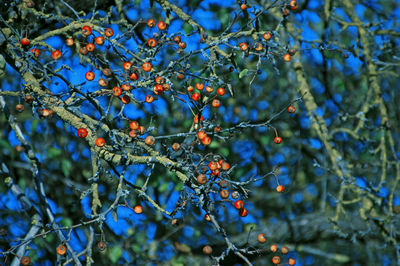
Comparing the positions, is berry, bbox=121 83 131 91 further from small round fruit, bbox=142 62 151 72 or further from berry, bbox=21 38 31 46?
berry, bbox=21 38 31 46

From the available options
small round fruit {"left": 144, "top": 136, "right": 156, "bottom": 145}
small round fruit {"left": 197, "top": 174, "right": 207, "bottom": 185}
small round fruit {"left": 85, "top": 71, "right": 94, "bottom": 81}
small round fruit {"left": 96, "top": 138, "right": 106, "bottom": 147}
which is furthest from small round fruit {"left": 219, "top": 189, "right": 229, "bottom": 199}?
small round fruit {"left": 85, "top": 71, "right": 94, "bottom": 81}

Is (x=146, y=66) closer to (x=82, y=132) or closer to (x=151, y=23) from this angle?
(x=82, y=132)

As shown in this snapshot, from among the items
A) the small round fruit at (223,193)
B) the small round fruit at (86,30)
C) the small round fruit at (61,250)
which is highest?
the small round fruit at (86,30)

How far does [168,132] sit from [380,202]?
61.0 inches

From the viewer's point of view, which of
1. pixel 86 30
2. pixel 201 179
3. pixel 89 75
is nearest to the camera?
pixel 201 179

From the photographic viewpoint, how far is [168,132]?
3111 millimetres

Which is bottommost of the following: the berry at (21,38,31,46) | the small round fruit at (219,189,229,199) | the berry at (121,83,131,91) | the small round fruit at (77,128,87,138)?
the small round fruit at (219,189,229,199)

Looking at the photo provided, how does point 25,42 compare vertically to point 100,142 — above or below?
above

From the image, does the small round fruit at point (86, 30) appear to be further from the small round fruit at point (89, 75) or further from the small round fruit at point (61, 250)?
the small round fruit at point (61, 250)

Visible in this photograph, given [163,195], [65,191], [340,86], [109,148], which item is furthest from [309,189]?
[109,148]

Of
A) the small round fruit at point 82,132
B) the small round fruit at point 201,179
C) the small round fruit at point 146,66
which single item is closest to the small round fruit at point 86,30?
the small round fruit at point 146,66

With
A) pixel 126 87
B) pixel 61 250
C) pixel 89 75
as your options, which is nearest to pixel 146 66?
pixel 126 87

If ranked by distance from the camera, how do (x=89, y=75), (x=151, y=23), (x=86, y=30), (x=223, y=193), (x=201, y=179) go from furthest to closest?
(x=151, y=23), (x=89, y=75), (x=86, y=30), (x=223, y=193), (x=201, y=179)

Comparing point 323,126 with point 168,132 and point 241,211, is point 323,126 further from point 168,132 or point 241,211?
point 241,211
